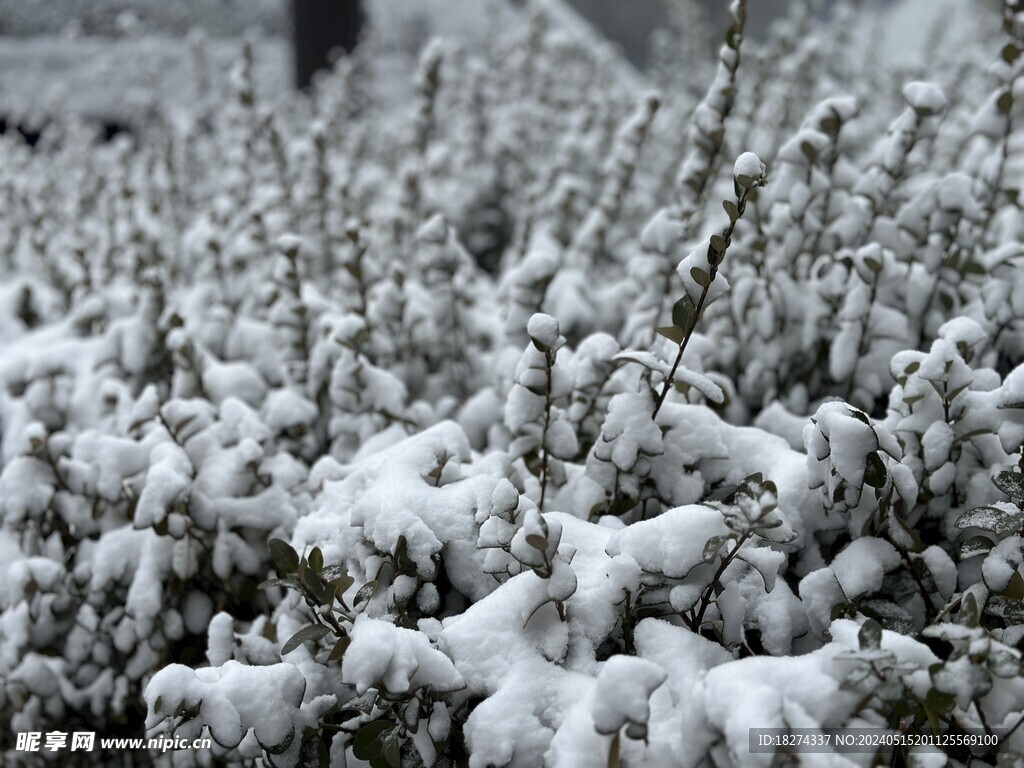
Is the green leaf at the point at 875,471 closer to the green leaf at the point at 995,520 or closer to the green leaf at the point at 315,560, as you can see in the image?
the green leaf at the point at 995,520

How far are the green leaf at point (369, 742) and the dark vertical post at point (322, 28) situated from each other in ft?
20.0

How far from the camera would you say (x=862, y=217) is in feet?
5.98

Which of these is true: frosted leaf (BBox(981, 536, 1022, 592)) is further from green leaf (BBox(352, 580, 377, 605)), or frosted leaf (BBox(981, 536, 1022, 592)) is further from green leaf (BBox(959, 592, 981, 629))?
green leaf (BBox(352, 580, 377, 605))

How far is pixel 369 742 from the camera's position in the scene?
3.44 feet

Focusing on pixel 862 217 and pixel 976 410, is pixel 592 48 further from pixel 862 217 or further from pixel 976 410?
pixel 976 410

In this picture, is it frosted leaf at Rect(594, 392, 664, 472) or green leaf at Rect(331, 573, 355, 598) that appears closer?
green leaf at Rect(331, 573, 355, 598)

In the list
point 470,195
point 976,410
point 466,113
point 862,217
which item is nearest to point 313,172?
point 470,195

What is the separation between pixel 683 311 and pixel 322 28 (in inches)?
237

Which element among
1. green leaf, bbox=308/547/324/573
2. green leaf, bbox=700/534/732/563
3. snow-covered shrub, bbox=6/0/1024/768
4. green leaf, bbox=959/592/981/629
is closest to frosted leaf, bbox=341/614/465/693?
snow-covered shrub, bbox=6/0/1024/768

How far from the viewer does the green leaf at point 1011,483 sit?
114 cm

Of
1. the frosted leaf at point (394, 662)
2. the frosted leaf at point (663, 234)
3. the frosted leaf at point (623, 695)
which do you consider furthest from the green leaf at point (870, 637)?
the frosted leaf at point (663, 234)

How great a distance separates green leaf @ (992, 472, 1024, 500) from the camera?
1138 mm

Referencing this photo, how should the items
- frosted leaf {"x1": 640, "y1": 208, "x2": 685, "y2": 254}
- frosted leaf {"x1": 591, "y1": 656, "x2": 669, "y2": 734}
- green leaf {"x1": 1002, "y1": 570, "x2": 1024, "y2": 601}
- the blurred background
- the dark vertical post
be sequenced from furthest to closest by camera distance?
1. the blurred background
2. the dark vertical post
3. frosted leaf {"x1": 640, "y1": 208, "x2": 685, "y2": 254}
4. green leaf {"x1": 1002, "y1": 570, "x2": 1024, "y2": 601}
5. frosted leaf {"x1": 591, "y1": 656, "x2": 669, "y2": 734}

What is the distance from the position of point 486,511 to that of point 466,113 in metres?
3.46
